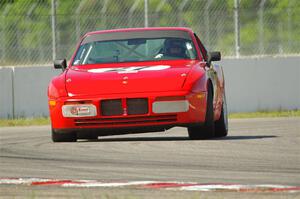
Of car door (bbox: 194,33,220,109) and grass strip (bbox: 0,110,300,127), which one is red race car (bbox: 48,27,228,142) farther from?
grass strip (bbox: 0,110,300,127)

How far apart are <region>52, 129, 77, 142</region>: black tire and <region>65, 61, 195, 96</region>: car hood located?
57cm

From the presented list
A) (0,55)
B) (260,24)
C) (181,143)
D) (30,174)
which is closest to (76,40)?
(0,55)

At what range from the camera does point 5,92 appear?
69.1 feet

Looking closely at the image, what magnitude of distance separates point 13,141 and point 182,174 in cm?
532

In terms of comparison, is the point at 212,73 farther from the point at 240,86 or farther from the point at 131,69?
the point at 240,86

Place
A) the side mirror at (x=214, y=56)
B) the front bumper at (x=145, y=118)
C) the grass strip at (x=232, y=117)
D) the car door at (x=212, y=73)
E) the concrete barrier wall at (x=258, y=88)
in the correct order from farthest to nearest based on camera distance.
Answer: the concrete barrier wall at (x=258, y=88)
the grass strip at (x=232, y=117)
the side mirror at (x=214, y=56)
the car door at (x=212, y=73)
the front bumper at (x=145, y=118)

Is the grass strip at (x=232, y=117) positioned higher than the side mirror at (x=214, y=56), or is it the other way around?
the side mirror at (x=214, y=56)

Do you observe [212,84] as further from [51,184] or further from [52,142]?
[51,184]

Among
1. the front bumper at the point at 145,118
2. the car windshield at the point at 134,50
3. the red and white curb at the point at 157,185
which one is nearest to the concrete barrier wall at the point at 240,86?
the car windshield at the point at 134,50

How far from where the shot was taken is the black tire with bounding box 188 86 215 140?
13.3 metres

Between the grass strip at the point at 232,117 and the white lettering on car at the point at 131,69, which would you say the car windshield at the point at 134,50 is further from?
the grass strip at the point at 232,117

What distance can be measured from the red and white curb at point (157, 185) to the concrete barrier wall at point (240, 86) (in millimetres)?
11881

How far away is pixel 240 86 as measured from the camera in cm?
2145

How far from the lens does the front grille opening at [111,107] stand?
42.7 feet
